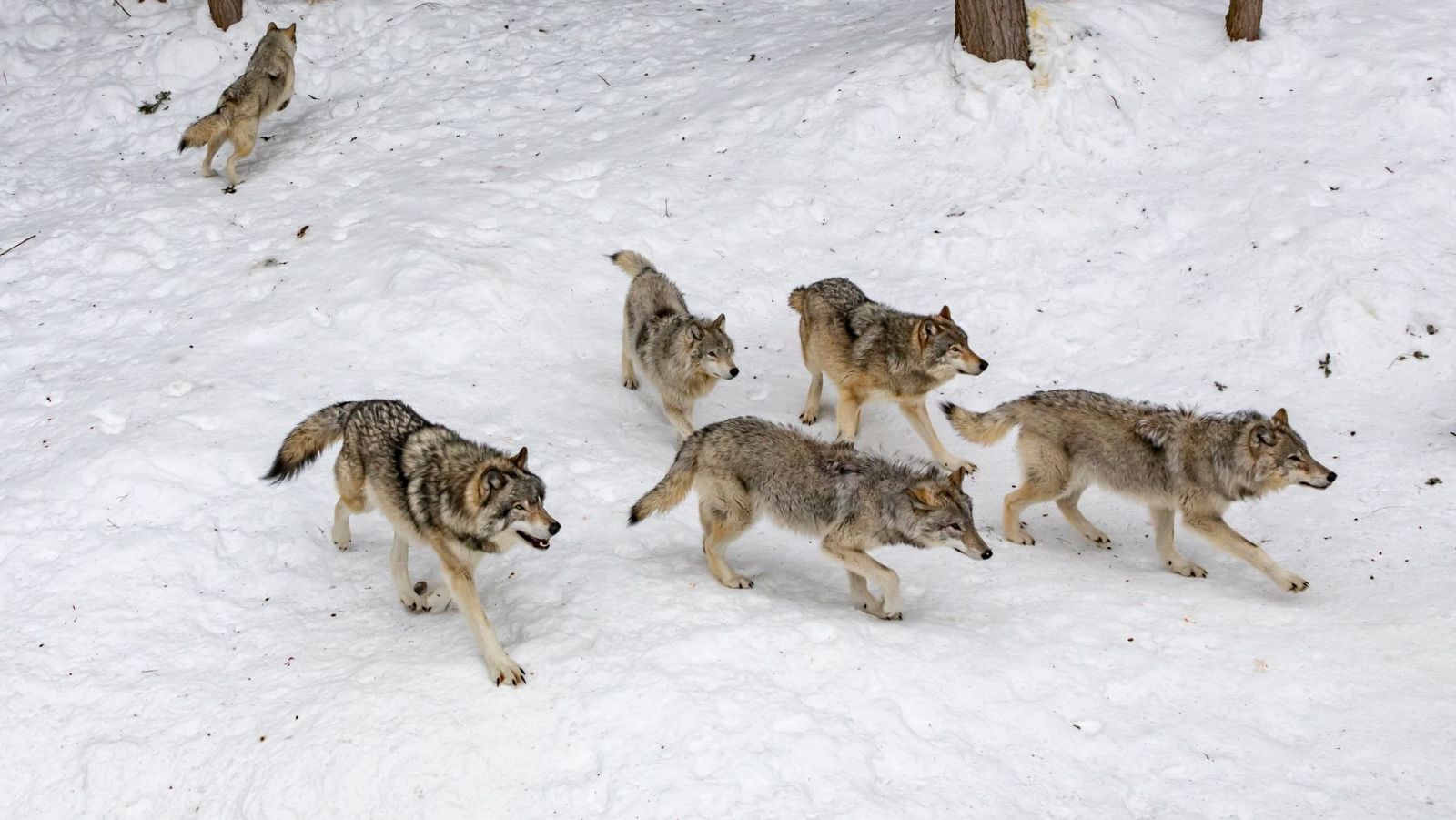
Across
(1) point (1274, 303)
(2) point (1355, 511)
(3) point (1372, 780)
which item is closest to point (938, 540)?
(3) point (1372, 780)

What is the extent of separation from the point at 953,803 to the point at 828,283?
20.1ft

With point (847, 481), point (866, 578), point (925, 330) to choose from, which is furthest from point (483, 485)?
point (925, 330)

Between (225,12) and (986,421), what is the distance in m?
14.1

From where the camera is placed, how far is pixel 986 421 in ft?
30.5

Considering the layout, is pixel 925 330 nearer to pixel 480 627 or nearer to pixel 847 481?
pixel 847 481

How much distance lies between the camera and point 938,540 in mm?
7824

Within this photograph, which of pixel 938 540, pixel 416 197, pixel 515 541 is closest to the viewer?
pixel 515 541

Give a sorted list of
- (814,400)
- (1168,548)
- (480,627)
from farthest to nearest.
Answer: (814,400) < (1168,548) < (480,627)

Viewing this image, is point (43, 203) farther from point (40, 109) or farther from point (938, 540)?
point (938, 540)

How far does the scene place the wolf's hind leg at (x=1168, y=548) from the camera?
867cm

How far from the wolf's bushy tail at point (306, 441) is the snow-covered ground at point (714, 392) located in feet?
2.56

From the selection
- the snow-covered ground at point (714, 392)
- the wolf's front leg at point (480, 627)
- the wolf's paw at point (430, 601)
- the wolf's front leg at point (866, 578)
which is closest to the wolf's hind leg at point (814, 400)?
the snow-covered ground at point (714, 392)

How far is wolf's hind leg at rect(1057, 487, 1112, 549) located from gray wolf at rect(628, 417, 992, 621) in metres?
1.70

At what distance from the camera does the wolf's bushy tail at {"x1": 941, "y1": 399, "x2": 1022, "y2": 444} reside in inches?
364
